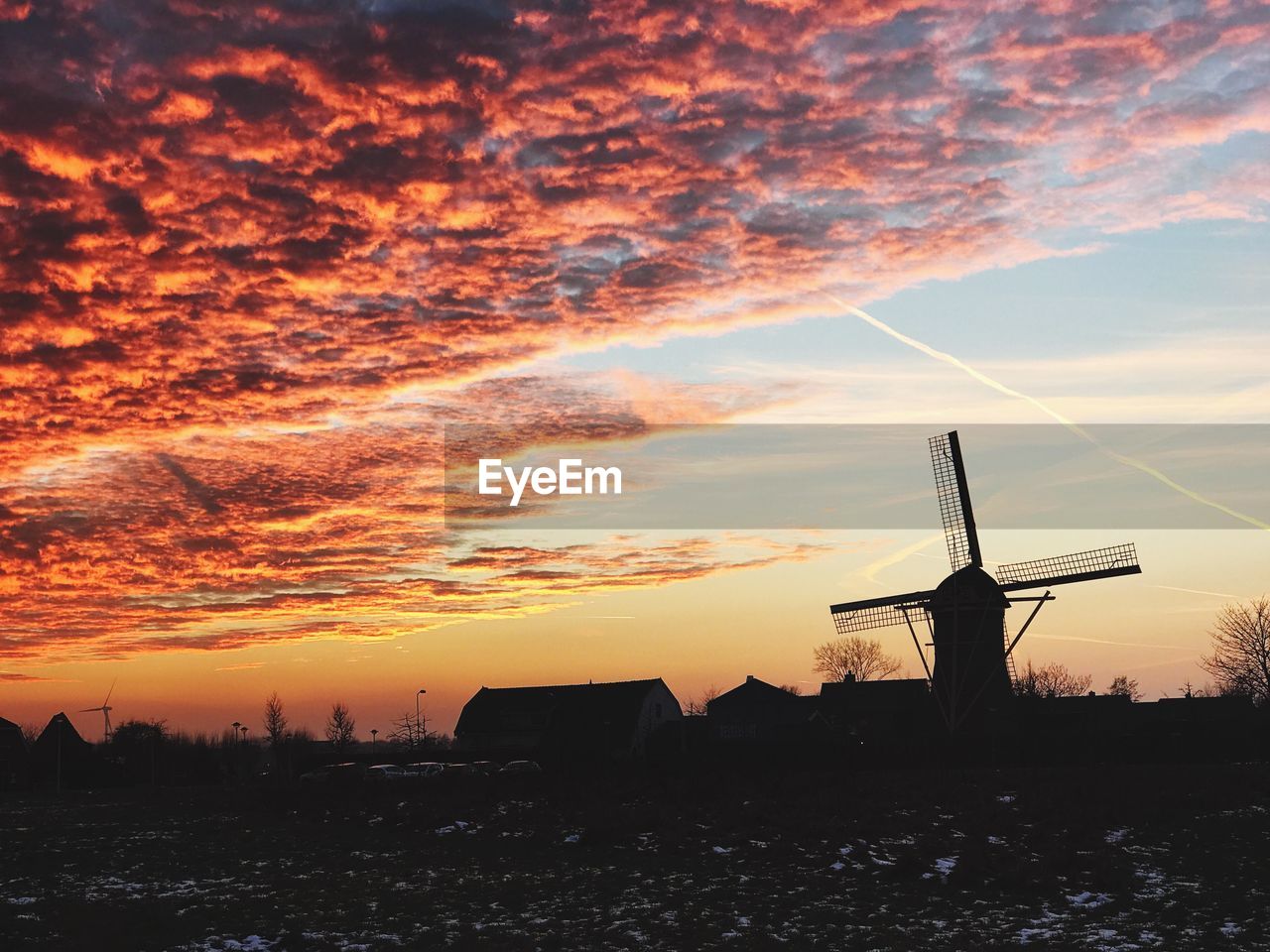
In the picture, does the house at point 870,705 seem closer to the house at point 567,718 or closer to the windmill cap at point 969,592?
the windmill cap at point 969,592

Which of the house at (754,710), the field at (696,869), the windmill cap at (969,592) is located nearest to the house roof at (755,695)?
the house at (754,710)

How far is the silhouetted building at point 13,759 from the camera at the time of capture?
106750 mm

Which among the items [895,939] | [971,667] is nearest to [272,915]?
[895,939]

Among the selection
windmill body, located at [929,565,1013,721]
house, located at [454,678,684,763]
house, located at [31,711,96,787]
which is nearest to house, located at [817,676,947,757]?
windmill body, located at [929,565,1013,721]

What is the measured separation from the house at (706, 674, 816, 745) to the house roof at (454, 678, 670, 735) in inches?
307

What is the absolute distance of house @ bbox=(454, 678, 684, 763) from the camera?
4193 inches

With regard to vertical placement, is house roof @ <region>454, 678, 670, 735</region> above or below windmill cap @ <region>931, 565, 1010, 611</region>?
below

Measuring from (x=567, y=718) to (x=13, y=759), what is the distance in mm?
57827

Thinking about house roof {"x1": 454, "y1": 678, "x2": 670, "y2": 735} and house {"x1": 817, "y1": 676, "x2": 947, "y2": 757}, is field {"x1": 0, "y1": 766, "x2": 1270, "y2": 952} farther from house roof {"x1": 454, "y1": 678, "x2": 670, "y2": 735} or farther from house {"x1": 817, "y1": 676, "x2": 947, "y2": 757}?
house roof {"x1": 454, "y1": 678, "x2": 670, "y2": 735}

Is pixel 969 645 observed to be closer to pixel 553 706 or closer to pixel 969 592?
pixel 969 592

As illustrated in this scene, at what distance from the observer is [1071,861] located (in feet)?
91.2

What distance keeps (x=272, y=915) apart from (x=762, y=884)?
1156 centimetres

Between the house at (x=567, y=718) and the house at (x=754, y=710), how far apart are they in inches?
258

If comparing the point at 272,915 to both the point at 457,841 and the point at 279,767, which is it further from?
the point at 279,767
